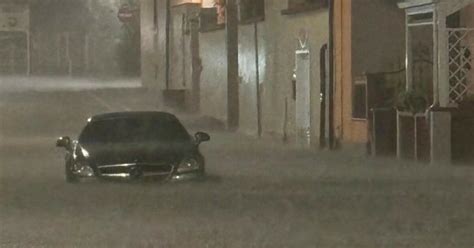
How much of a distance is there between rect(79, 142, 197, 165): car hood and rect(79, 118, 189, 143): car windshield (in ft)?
1.16

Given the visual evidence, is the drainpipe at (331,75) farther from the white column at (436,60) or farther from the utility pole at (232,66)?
the utility pole at (232,66)

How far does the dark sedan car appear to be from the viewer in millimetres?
20234

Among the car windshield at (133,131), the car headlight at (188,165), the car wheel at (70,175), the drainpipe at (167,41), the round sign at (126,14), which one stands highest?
the round sign at (126,14)

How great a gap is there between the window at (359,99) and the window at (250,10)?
8.21 metres

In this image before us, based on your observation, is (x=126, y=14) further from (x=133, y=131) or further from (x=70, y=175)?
A: (x=70, y=175)

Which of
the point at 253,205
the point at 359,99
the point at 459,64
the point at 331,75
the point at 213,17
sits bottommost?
the point at 253,205

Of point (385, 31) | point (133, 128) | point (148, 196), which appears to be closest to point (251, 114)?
point (385, 31)

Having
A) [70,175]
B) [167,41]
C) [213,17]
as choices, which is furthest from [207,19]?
[70,175]

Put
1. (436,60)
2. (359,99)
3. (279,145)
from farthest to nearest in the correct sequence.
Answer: (279,145) → (359,99) → (436,60)

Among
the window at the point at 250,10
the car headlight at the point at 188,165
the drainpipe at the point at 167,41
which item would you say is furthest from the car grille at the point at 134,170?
the drainpipe at the point at 167,41

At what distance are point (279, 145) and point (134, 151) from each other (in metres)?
11.8

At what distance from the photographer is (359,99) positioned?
93.2 ft

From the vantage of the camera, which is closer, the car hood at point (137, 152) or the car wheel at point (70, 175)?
the car hood at point (137, 152)

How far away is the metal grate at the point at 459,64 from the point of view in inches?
989
